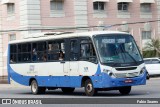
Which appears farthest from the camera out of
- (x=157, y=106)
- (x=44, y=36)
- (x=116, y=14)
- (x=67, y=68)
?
(x=116, y=14)

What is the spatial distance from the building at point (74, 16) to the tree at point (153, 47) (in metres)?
1.10

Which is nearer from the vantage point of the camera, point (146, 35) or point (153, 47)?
point (153, 47)

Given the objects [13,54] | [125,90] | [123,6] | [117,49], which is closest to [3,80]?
[123,6]

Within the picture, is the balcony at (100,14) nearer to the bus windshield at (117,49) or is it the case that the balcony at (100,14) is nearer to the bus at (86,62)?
the bus at (86,62)

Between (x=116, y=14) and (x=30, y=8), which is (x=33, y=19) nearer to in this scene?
(x=30, y=8)

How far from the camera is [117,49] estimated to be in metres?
25.9

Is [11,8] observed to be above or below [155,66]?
above

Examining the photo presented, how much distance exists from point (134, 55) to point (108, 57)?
134 cm

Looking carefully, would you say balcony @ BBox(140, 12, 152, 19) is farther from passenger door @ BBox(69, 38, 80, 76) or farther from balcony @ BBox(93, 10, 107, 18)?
passenger door @ BBox(69, 38, 80, 76)

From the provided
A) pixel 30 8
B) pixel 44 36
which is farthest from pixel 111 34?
pixel 30 8

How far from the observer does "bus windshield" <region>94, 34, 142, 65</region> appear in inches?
1008

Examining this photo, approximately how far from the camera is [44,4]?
5303 cm

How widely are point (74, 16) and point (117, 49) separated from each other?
2865 cm

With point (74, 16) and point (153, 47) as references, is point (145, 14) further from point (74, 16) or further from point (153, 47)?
point (74, 16)
